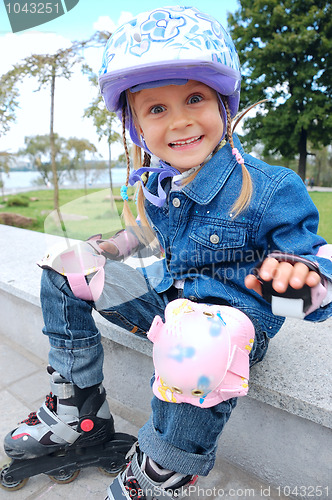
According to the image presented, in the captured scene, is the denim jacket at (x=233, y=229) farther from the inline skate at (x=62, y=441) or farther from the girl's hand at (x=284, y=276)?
the inline skate at (x=62, y=441)

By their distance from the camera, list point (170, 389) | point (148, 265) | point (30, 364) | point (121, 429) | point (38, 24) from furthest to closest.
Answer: point (30, 364) < point (121, 429) < point (148, 265) < point (38, 24) < point (170, 389)

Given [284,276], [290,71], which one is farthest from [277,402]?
[290,71]

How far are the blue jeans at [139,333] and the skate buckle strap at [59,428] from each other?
15 centimetres

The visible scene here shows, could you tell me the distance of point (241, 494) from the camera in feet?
4.12

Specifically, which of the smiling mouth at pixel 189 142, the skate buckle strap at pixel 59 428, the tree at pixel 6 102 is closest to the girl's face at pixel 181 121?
the smiling mouth at pixel 189 142

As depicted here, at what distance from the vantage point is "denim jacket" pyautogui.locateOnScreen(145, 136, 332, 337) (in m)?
1.05

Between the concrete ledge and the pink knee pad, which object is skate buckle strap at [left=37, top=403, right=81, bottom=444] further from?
the pink knee pad

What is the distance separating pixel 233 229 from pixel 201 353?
0.39m

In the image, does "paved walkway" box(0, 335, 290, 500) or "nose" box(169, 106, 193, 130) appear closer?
"nose" box(169, 106, 193, 130)

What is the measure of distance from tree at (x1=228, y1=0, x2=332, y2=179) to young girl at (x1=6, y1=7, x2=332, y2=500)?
1581 cm

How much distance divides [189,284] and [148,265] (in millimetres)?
197

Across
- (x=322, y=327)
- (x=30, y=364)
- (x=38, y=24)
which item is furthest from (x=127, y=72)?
(x=30, y=364)

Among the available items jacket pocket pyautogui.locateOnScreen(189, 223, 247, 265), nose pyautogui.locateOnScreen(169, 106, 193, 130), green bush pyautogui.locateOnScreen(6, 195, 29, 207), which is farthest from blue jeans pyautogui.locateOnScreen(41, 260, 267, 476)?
green bush pyautogui.locateOnScreen(6, 195, 29, 207)

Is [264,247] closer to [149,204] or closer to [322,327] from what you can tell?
[149,204]
